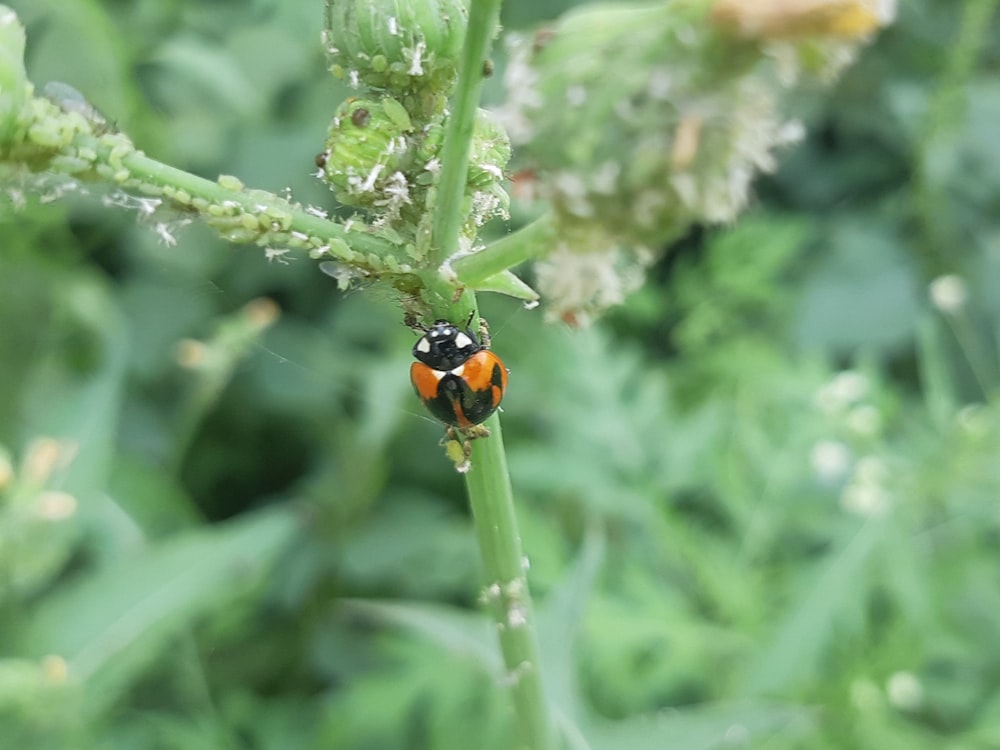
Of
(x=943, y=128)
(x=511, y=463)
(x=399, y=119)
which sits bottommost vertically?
(x=399, y=119)

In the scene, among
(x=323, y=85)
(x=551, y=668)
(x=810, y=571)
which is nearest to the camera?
(x=551, y=668)

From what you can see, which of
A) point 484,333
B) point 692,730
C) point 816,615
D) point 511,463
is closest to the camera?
point 484,333

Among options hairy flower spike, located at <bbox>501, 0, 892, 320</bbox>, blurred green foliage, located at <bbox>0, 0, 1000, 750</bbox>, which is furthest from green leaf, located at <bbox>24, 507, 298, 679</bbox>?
hairy flower spike, located at <bbox>501, 0, 892, 320</bbox>

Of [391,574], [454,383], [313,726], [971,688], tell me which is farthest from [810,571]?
[454,383]

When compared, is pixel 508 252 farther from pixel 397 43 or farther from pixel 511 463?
pixel 511 463

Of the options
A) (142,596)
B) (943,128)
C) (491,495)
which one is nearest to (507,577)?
(491,495)

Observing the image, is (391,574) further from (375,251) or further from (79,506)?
(375,251)
